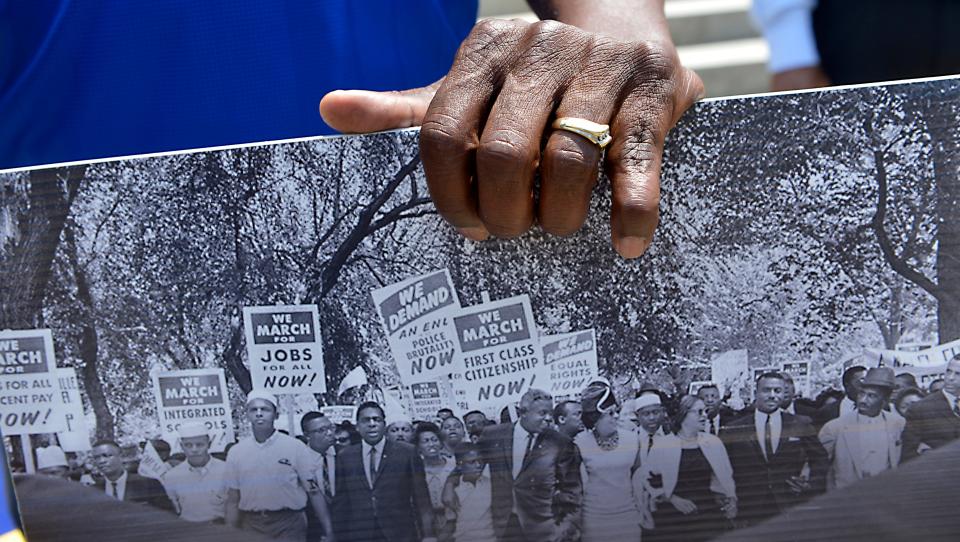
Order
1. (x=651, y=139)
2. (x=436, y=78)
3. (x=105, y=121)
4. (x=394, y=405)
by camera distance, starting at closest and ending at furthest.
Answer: (x=651, y=139) → (x=394, y=405) → (x=105, y=121) → (x=436, y=78)

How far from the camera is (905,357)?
0.97 m

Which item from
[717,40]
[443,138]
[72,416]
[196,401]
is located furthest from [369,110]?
[717,40]

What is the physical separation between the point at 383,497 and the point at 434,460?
0.24 ft

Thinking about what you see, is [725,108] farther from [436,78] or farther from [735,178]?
[436,78]

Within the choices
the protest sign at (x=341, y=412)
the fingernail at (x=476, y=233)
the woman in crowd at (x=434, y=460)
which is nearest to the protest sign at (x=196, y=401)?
the protest sign at (x=341, y=412)

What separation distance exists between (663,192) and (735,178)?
0.08m

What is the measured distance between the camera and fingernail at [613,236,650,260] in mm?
856

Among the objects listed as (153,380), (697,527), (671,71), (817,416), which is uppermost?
(671,71)

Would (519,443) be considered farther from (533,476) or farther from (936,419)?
Result: (936,419)

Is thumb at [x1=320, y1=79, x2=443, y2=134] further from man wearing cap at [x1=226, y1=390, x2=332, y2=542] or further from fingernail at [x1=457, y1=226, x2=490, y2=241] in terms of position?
man wearing cap at [x1=226, y1=390, x2=332, y2=542]

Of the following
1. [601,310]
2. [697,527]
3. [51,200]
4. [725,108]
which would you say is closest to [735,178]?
[725,108]

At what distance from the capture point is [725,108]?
3.07 feet

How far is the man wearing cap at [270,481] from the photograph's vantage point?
3.22ft

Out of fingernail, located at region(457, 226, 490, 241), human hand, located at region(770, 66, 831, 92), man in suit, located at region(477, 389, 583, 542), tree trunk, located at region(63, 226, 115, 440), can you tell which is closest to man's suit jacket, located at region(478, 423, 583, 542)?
man in suit, located at region(477, 389, 583, 542)
